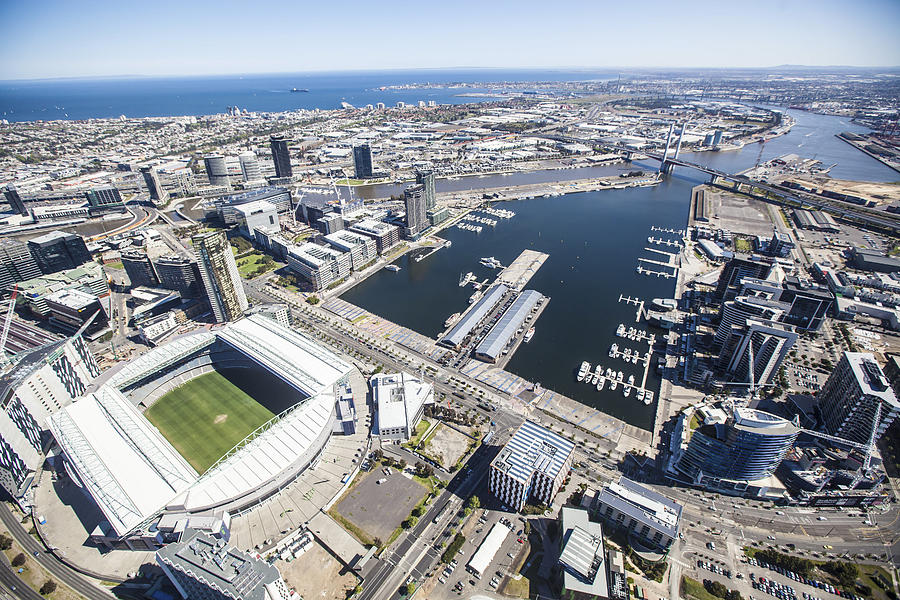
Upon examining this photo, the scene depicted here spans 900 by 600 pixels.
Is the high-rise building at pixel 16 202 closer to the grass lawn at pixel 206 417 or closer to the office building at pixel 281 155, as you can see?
the office building at pixel 281 155

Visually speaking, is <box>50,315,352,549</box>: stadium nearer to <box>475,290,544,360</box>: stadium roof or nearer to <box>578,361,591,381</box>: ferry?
<box>475,290,544,360</box>: stadium roof

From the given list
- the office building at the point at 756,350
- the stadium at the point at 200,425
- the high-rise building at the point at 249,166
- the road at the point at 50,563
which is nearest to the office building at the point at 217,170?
the high-rise building at the point at 249,166

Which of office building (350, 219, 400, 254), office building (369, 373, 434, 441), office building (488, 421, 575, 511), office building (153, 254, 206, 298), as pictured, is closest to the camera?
office building (488, 421, 575, 511)

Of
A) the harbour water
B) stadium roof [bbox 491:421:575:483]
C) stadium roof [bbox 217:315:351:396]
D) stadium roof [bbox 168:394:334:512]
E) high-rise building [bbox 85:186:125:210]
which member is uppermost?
high-rise building [bbox 85:186:125:210]

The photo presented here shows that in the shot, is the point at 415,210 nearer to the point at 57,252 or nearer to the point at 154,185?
the point at 57,252

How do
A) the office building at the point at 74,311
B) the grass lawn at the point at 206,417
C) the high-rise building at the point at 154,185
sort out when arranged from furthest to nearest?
the high-rise building at the point at 154,185 < the office building at the point at 74,311 < the grass lawn at the point at 206,417

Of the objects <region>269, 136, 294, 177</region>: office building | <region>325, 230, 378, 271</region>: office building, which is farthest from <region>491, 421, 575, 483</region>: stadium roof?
<region>269, 136, 294, 177</region>: office building

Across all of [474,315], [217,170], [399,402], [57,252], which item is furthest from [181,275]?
[217,170]

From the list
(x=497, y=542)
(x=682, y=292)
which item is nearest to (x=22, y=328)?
(x=497, y=542)
